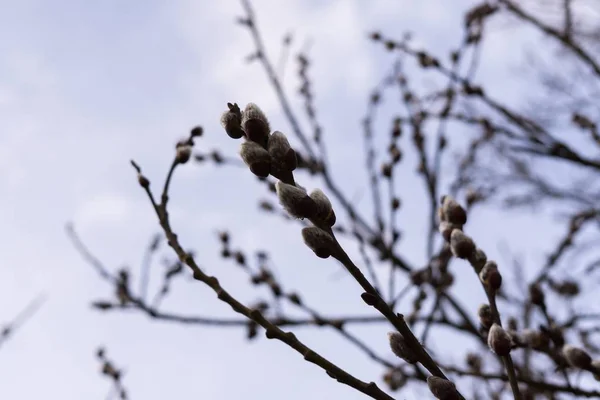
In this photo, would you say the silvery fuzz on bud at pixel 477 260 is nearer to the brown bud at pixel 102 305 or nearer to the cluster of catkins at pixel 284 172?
the cluster of catkins at pixel 284 172

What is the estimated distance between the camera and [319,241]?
35.3 inches

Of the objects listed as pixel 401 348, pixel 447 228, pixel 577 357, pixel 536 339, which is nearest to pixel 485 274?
pixel 447 228

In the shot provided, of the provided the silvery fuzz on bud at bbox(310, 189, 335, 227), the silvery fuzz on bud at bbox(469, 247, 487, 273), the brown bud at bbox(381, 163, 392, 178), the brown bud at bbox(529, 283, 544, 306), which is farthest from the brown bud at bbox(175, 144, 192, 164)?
the brown bud at bbox(381, 163, 392, 178)

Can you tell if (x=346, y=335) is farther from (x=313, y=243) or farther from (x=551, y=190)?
(x=551, y=190)

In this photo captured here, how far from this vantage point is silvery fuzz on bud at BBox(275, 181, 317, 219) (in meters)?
0.88

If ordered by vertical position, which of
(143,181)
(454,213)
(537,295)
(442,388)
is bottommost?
(442,388)

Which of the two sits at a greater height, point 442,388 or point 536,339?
point 536,339

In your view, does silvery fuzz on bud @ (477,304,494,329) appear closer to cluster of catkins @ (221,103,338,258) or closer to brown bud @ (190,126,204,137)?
cluster of catkins @ (221,103,338,258)

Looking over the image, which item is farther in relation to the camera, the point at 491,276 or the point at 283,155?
the point at 491,276

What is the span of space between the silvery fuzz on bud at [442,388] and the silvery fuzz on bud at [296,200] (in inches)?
14.4

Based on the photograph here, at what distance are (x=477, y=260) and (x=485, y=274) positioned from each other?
2.2 inches

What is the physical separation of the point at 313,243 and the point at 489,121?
4.13 metres

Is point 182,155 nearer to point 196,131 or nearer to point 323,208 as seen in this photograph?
point 196,131

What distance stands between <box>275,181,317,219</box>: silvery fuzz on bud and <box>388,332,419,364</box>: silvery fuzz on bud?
0.30 metres
